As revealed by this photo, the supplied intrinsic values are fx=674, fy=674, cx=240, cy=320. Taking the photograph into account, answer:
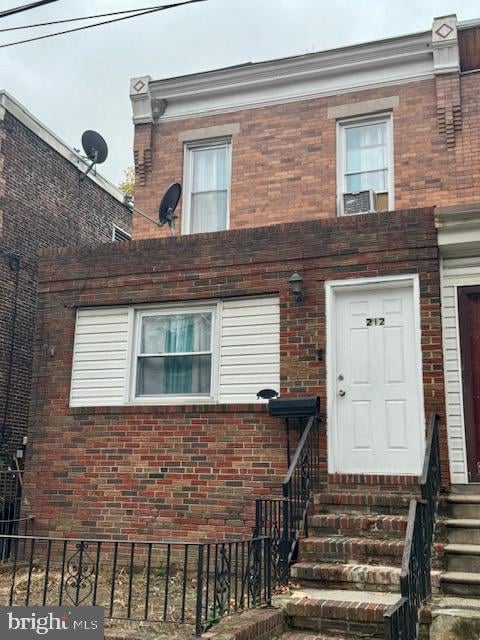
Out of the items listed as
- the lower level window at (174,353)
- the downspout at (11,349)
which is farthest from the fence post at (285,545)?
the downspout at (11,349)

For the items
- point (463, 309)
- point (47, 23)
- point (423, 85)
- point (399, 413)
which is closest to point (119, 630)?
point (399, 413)

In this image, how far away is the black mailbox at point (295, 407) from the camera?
738 cm

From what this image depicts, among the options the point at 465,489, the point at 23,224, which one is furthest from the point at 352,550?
the point at 23,224

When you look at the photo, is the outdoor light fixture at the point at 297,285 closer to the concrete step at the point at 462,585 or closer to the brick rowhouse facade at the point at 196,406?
the brick rowhouse facade at the point at 196,406

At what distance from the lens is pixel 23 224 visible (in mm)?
13250

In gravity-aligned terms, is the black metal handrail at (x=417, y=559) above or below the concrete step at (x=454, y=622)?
above

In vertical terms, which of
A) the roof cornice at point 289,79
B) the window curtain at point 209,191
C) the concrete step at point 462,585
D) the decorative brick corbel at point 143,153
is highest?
the roof cornice at point 289,79

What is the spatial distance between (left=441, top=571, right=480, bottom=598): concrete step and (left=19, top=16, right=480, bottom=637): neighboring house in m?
0.46

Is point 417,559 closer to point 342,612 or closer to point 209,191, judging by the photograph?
point 342,612

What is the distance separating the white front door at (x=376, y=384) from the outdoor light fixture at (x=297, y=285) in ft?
1.42

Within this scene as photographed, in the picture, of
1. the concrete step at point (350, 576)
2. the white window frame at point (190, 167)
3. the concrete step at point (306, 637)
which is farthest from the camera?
the white window frame at point (190, 167)

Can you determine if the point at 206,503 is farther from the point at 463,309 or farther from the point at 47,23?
the point at 47,23

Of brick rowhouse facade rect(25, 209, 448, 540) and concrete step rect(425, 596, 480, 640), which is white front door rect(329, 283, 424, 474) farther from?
concrete step rect(425, 596, 480, 640)

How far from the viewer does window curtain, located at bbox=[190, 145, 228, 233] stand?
10.9 meters
